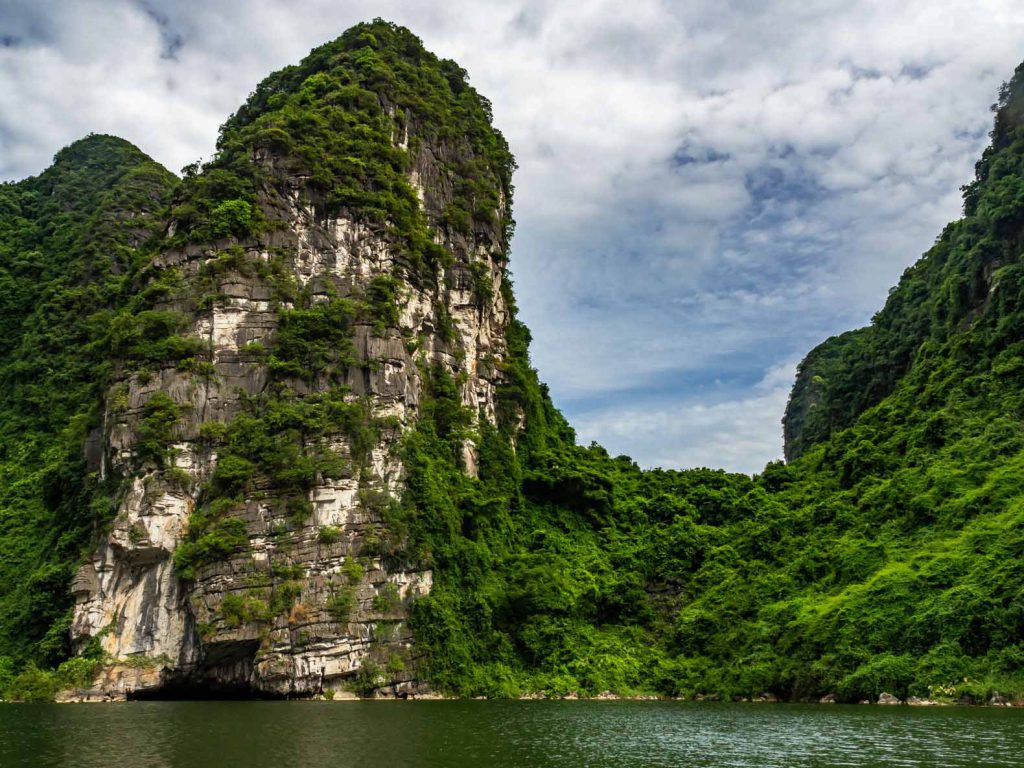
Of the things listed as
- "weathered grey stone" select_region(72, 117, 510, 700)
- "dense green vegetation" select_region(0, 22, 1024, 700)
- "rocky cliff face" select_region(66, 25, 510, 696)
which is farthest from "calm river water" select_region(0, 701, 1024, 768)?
"dense green vegetation" select_region(0, 22, 1024, 700)

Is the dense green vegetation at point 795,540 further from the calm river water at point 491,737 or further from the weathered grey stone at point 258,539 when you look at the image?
the calm river water at point 491,737

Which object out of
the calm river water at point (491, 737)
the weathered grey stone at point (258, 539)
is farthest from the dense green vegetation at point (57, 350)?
the calm river water at point (491, 737)

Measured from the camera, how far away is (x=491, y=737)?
23.8m

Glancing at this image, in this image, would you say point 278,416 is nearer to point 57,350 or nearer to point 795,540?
point 795,540

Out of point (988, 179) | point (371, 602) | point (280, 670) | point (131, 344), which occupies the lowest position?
point (280, 670)

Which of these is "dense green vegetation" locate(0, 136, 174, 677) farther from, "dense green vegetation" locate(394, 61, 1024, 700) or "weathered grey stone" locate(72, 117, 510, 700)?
"dense green vegetation" locate(394, 61, 1024, 700)

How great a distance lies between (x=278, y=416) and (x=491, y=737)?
954 inches

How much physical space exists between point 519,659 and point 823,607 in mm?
16451

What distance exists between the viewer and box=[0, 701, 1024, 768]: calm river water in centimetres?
1886

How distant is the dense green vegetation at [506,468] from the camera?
3969 cm

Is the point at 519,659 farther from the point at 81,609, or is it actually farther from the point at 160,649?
the point at 81,609

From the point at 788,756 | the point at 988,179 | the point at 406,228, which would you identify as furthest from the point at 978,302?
the point at 788,756

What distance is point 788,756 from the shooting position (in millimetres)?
19875

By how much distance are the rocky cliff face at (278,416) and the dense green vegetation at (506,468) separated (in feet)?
0.82
